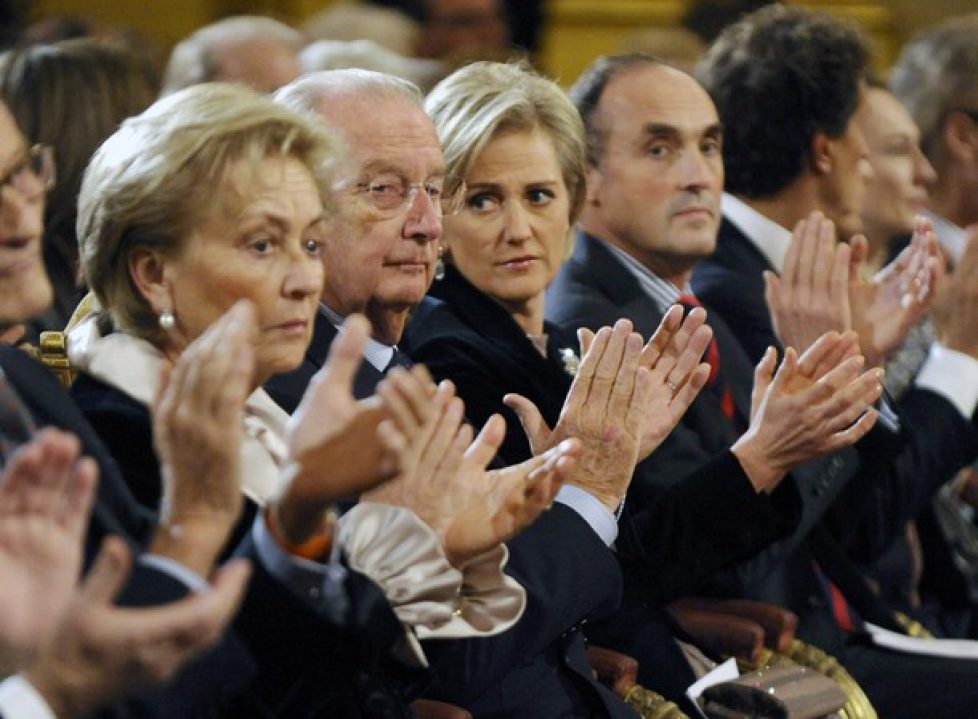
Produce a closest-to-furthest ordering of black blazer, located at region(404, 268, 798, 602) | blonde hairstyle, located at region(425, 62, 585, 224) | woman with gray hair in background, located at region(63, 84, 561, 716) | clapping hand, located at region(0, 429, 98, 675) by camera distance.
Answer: clapping hand, located at region(0, 429, 98, 675)
woman with gray hair in background, located at region(63, 84, 561, 716)
black blazer, located at region(404, 268, 798, 602)
blonde hairstyle, located at region(425, 62, 585, 224)

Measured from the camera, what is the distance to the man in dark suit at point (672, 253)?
342cm

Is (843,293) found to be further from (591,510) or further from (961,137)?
(961,137)

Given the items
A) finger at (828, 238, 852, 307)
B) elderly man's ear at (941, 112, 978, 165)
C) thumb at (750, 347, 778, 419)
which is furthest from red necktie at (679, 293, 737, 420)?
elderly man's ear at (941, 112, 978, 165)

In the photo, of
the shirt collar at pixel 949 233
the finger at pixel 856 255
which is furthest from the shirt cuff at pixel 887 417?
the shirt collar at pixel 949 233

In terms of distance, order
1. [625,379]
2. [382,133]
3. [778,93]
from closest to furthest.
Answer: [625,379]
[382,133]
[778,93]

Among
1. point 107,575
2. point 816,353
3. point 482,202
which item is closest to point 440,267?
point 482,202

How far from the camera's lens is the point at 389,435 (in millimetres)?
1921

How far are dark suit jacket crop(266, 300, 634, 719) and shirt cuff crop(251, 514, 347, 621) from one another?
0.31 m

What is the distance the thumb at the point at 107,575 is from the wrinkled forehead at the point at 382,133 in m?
1.17

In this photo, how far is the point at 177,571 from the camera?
186cm

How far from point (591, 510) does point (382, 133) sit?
0.63 meters

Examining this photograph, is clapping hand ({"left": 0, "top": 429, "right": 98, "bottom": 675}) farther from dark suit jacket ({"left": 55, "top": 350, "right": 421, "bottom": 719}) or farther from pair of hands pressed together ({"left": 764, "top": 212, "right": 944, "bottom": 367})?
pair of hands pressed together ({"left": 764, "top": 212, "right": 944, "bottom": 367})

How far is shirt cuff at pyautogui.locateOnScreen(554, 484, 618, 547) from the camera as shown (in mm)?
2588

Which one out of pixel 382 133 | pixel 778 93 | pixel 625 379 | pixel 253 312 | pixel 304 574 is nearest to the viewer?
pixel 304 574
